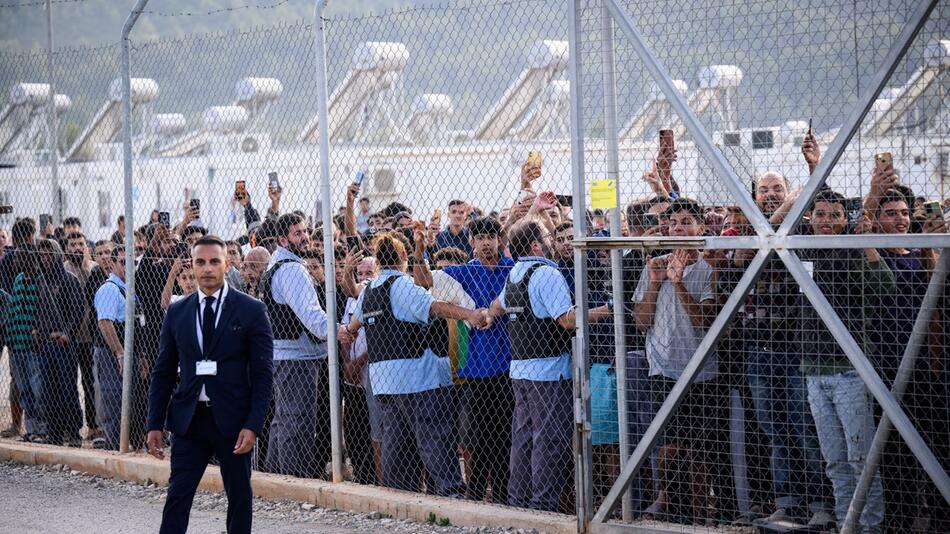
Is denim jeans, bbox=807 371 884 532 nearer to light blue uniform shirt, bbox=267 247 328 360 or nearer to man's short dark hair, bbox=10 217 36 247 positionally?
light blue uniform shirt, bbox=267 247 328 360

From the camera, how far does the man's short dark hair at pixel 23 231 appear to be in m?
11.3

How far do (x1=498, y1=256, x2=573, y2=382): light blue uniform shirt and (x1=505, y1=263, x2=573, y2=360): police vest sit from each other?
0.09ft

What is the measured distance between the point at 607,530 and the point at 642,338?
3.71ft

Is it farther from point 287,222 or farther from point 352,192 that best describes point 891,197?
point 287,222

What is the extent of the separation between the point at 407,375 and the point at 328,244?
1.05m

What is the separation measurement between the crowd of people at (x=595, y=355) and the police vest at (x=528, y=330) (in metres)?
0.01

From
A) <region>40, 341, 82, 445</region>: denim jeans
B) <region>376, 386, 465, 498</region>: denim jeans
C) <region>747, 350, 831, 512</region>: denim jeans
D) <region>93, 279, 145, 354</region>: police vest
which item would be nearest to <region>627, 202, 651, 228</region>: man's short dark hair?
<region>747, 350, 831, 512</region>: denim jeans

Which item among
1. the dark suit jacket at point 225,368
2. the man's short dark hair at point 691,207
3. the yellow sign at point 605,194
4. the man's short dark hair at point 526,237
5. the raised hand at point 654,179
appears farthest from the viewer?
the man's short dark hair at point 526,237

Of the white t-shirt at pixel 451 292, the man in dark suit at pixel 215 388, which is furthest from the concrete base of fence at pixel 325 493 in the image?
the man in dark suit at pixel 215 388

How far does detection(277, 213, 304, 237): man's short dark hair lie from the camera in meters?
8.79

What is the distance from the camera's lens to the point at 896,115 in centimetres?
593

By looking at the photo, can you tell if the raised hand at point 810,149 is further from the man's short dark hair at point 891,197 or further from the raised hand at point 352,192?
the raised hand at point 352,192

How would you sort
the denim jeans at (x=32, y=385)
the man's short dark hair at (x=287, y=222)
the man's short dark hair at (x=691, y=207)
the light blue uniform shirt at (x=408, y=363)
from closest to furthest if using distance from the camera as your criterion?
the man's short dark hair at (x=691, y=207) < the light blue uniform shirt at (x=408, y=363) < the man's short dark hair at (x=287, y=222) < the denim jeans at (x=32, y=385)

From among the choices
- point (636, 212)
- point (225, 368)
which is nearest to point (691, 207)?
point (636, 212)
